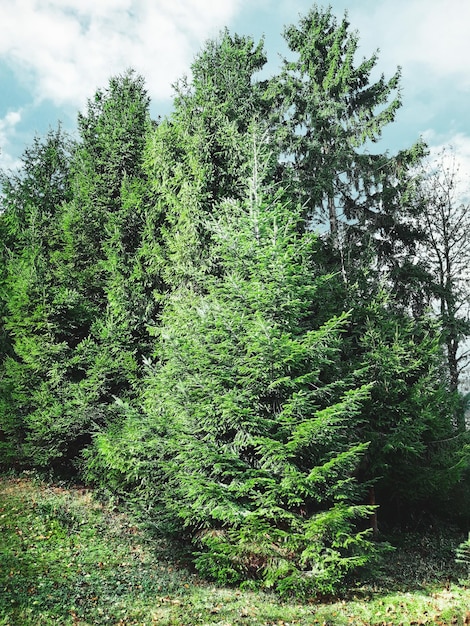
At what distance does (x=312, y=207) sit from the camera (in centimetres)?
1623

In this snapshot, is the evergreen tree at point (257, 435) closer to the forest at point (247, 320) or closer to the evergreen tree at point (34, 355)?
the forest at point (247, 320)

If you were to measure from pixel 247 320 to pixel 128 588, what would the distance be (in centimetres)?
483

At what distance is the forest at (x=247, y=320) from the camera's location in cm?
767

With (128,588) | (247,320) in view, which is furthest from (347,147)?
(128,588)

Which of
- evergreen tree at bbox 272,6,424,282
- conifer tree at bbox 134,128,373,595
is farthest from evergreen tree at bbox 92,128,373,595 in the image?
evergreen tree at bbox 272,6,424,282

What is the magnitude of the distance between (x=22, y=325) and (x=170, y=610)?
353 inches

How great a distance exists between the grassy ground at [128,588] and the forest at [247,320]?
0.52m

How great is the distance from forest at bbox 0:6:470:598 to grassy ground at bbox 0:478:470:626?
20.6 inches

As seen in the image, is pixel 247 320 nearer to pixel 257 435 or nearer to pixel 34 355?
pixel 257 435

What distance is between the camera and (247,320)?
27.4ft

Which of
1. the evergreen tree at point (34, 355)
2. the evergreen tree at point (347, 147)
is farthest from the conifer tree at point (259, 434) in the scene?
the evergreen tree at point (347, 147)

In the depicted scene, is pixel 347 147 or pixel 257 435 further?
pixel 347 147

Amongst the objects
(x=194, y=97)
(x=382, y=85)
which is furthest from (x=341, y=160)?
(x=194, y=97)

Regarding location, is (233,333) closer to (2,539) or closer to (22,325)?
(2,539)
